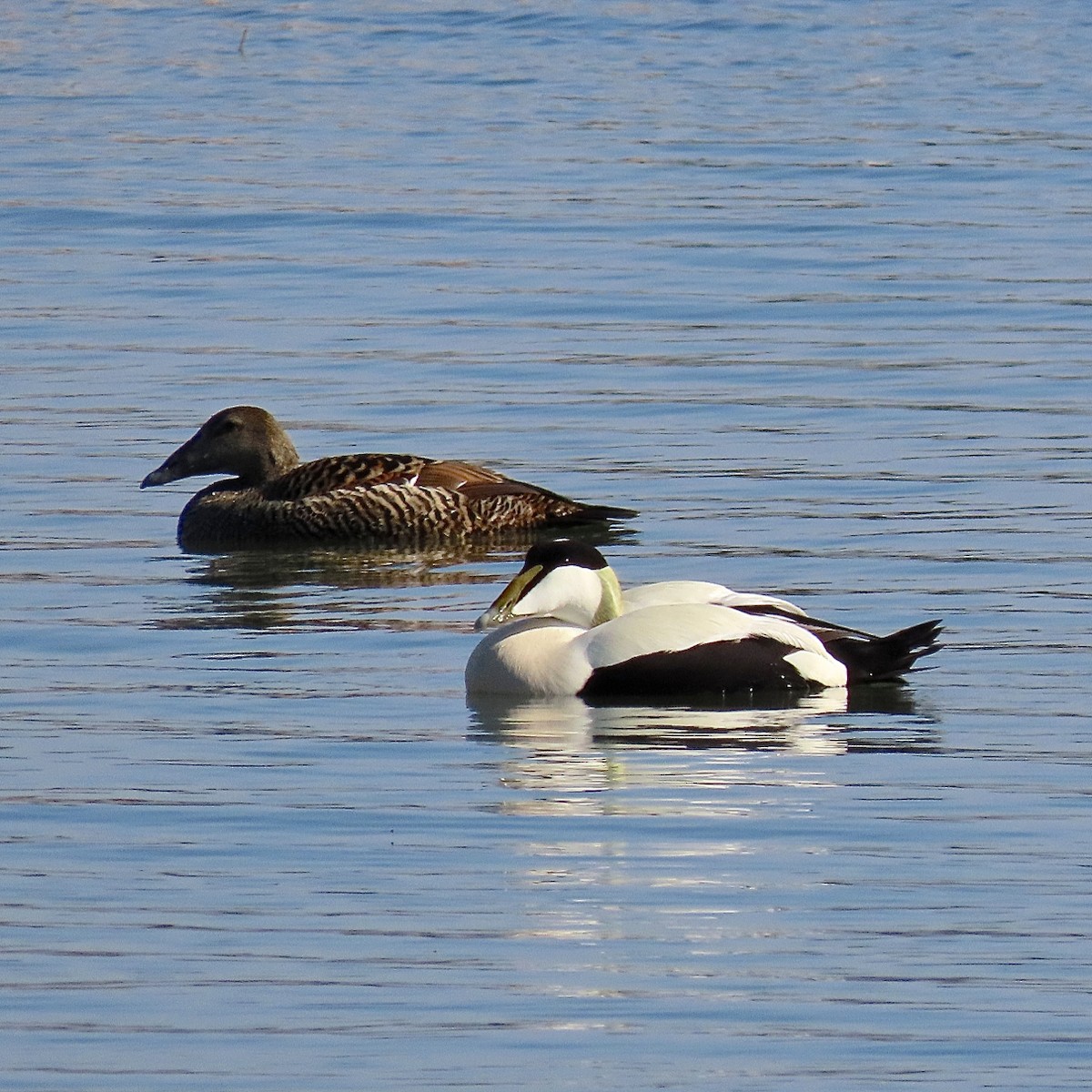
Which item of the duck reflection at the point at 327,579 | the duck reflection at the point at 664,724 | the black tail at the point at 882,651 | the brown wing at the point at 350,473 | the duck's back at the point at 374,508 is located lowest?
the duck reflection at the point at 664,724

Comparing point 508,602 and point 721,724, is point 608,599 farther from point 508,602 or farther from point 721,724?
point 721,724

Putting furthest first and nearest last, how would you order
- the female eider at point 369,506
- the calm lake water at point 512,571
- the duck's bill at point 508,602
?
1. the female eider at point 369,506
2. the duck's bill at point 508,602
3. the calm lake water at point 512,571

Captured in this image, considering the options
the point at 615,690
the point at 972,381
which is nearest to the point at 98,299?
the point at 972,381

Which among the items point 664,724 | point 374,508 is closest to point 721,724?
point 664,724

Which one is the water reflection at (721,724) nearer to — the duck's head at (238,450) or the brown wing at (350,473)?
the brown wing at (350,473)

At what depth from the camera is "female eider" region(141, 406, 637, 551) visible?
40.9ft

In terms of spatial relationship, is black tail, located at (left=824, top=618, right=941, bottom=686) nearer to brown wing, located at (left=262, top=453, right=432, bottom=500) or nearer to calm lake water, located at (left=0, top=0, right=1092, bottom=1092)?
calm lake water, located at (left=0, top=0, right=1092, bottom=1092)

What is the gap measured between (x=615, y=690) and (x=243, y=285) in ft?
33.2

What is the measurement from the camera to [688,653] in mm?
8945

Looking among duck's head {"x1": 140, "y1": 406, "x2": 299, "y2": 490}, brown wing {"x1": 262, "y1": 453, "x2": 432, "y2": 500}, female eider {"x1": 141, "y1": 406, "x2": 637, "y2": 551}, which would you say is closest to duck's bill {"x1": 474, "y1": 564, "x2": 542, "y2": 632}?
female eider {"x1": 141, "y1": 406, "x2": 637, "y2": 551}

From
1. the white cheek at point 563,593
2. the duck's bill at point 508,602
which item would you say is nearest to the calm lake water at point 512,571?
the duck's bill at point 508,602

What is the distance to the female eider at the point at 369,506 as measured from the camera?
1247cm

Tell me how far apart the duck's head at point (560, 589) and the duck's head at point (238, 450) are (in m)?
3.92

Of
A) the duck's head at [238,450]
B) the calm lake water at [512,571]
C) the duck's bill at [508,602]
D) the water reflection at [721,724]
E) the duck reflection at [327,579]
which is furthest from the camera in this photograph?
the duck's head at [238,450]
